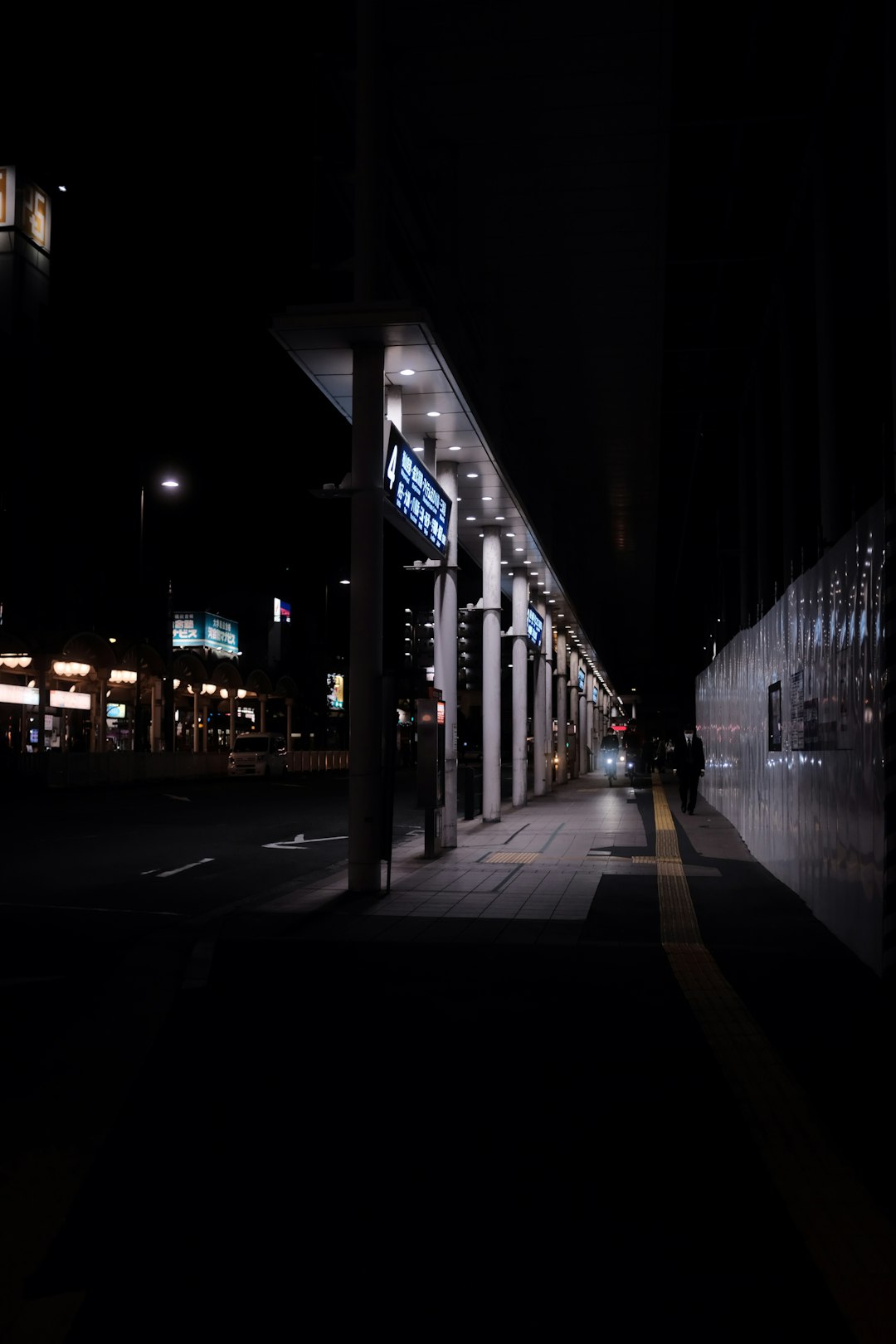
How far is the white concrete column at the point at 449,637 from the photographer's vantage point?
15984 millimetres

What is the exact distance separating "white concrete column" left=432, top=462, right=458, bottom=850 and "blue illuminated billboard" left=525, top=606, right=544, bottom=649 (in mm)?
8862

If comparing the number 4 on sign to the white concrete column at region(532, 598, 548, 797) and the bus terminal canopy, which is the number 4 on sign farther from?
the white concrete column at region(532, 598, 548, 797)

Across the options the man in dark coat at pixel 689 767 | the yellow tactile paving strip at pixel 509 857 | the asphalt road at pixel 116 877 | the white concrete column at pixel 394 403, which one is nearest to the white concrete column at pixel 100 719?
the asphalt road at pixel 116 877

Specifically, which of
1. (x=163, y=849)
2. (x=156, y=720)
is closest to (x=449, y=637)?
(x=163, y=849)

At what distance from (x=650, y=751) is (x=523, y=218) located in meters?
33.2

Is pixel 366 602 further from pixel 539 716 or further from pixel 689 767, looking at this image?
pixel 539 716

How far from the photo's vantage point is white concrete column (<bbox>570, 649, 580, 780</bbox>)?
4462 centimetres

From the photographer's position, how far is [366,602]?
11758mm

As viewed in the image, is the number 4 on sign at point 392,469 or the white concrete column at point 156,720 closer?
the number 4 on sign at point 392,469

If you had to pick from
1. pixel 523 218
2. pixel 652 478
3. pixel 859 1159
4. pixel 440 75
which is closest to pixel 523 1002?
pixel 859 1159

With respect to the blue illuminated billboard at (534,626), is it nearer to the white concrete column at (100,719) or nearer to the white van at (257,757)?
the white concrete column at (100,719)

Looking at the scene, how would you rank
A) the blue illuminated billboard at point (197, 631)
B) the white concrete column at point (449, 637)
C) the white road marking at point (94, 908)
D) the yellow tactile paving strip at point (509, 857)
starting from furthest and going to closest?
the blue illuminated billboard at point (197, 631)
the white concrete column at point (449, 637)
the yellow tactile paving strip at point (509, 857)
the white road marking at point (94, 908)

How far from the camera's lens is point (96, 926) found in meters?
9.40

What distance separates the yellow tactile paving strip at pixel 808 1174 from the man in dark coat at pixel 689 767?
15909mm
